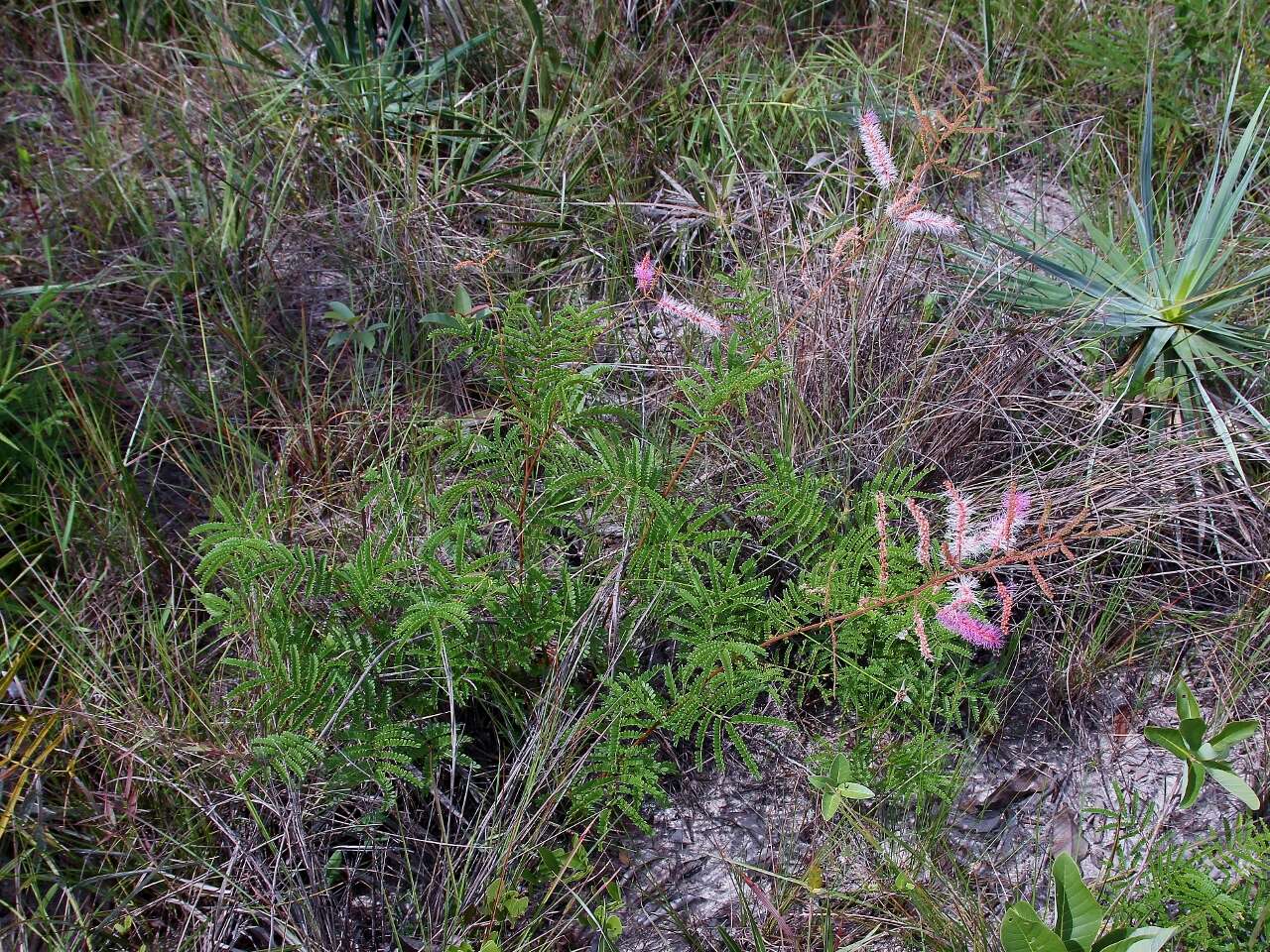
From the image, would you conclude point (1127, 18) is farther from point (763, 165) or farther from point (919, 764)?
point (919, 764)

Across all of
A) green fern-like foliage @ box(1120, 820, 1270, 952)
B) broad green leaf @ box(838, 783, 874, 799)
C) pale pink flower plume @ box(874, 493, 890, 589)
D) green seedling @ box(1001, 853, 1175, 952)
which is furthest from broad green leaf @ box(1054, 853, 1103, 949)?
pale pink flower plume @ box(874, 493, 890, 589)

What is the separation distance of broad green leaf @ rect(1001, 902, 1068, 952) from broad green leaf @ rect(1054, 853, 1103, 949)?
2.2 inches

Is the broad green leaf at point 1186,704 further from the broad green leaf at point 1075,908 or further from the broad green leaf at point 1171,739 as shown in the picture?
the broad green leaf at point 1075,908

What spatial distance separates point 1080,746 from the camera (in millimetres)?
2074

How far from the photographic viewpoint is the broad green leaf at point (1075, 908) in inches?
60.4

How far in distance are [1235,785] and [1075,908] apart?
46 centimetres

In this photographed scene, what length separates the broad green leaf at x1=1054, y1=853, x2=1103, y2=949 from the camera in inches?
60.4

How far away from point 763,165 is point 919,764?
2.02 meters

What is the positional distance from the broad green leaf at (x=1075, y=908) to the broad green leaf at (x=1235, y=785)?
0.41m

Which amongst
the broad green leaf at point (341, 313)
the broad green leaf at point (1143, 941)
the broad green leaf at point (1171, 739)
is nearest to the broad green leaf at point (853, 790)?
the broad green leaf at point (1143, 941)

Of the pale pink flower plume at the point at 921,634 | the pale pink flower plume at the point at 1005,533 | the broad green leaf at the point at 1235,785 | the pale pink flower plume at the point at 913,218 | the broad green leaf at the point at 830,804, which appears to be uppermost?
the pale pink flower plume at the point at 913,218

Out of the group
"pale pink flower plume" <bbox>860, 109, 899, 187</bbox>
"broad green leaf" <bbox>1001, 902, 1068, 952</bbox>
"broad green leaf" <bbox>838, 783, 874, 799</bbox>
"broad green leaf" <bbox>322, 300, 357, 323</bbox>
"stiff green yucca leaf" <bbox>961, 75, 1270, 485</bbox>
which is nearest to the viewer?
"broad green leaf" <bbox>1001, 902, 1068, 952</bbox>

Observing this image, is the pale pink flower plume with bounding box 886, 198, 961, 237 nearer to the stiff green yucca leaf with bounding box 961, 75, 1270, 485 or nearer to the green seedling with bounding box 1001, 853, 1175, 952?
the stiff green yucca leaf with bounding box 961, 75, 1270, 485

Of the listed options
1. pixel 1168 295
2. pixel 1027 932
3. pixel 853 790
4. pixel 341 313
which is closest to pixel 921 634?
pixel 853 790
